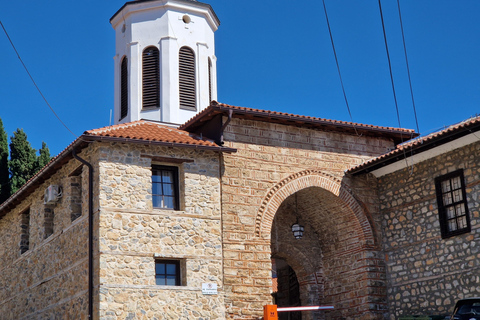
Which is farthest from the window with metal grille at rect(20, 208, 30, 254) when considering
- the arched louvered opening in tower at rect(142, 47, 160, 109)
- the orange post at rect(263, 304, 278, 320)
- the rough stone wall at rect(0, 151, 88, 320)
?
the orange post at rect(263, 304, 278, 320)

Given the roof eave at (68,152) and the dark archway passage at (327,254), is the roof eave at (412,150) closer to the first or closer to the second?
the dark archway passage at (327,254)

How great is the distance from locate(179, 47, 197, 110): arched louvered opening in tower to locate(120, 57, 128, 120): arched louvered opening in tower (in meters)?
2.00

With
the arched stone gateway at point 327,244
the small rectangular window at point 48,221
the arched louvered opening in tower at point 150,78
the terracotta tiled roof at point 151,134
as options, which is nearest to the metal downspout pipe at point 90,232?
the terracotta tiled roof at point 151,134

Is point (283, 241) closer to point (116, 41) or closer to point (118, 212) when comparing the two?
point (118, 212)

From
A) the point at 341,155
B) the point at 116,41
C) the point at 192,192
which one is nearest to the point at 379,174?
the point at 341,155

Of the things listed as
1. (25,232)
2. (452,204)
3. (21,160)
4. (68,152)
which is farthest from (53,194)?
(21,160)

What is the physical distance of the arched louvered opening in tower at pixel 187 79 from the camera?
75.6 feet

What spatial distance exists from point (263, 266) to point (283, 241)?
2.86 meters

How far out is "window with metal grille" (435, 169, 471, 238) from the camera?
16344mm

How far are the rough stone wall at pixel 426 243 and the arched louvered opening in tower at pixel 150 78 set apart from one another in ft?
26.9

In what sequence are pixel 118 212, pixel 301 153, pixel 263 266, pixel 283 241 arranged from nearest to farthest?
pixel 118 212, pixel 263 266, pixel 301 153, pixel 283 241

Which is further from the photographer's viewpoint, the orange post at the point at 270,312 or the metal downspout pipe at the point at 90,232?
the orange post at the point at 270,312

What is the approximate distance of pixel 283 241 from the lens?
63.9 ft

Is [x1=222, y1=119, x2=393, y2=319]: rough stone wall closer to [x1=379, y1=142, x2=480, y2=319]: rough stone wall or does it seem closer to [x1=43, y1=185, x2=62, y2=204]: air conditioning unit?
[x1=379, y1=142, x2=480, y2=319]: rough stone wall
